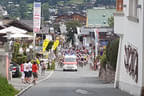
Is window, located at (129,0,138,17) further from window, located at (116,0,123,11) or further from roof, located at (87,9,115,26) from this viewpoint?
roof, located at (87,9,115,26)

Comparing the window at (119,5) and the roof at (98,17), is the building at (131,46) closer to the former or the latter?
the window at (119,5)

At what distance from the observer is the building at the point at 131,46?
2270 centimetres

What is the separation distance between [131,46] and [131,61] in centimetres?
76

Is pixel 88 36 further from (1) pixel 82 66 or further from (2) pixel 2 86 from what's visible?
(2) pixel 2 86

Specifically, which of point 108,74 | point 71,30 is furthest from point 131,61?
point 71,30

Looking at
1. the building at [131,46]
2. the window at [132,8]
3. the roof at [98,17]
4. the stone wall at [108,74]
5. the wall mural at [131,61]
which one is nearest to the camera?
the building at [131,46]

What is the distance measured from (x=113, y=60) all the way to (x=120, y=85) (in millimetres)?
5754

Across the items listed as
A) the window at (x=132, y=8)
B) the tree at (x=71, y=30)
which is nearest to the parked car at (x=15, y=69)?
the window at (x=132, y=8)

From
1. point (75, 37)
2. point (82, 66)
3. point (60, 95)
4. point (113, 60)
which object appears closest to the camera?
point (60, 95)

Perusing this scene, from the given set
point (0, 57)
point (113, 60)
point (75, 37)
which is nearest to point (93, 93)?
point (0, 57)

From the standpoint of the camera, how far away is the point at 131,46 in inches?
1028

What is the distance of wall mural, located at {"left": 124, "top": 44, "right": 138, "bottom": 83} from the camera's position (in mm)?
24181

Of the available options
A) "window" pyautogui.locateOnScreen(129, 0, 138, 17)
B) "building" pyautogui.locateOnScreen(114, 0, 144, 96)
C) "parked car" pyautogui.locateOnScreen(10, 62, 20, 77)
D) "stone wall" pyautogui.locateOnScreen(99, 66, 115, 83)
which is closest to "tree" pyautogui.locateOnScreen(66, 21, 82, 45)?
"stone wall" pyautogui.locateOnScreen(99, 66, 115, 83)

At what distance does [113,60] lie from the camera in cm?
3519
